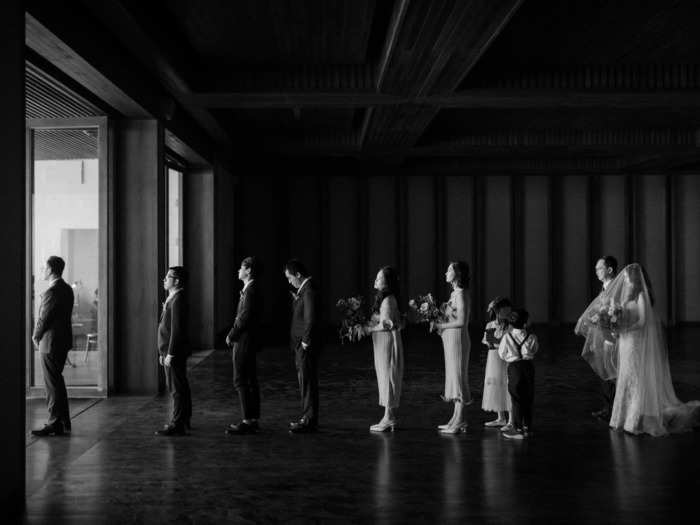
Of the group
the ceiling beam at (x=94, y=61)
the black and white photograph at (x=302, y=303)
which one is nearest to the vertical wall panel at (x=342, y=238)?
the black and white photograph at (x=302, y=303)

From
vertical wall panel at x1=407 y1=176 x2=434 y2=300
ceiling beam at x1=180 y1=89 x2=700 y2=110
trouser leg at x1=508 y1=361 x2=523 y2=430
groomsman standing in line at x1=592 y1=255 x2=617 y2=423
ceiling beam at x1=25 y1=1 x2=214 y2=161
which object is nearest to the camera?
ceiling beam at x1=25 y1=1 x2=214 y2=161

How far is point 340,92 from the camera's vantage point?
873cm

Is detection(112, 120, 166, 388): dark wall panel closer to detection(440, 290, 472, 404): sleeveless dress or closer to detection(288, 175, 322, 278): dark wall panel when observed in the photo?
detection(440, 290, 472, 404): sleeveless dress

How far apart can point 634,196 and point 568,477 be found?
43.4ft

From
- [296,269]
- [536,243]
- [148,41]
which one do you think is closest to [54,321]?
[296,269]

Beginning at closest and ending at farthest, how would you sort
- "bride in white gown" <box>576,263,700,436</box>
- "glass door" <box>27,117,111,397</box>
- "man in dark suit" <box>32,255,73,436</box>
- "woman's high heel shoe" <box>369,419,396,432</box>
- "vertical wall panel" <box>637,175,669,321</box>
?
"man in dark suit" <box>32,255,73,436</box>
"bride in white gown" <box>576,263,700,436</box>
"woman's high heel shoe" <box>369,419,396,432</box>
"glass door" <box>27,117,111,397</box>
"vertical wall panel" <box>637,175,669,321</box>

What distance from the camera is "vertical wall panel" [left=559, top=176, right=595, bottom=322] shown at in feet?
55.1

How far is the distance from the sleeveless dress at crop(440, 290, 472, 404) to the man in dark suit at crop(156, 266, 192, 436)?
2.36m

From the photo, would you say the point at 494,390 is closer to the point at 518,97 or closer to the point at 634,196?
the point at 518,97

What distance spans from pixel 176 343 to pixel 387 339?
191 cm

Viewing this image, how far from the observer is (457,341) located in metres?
6.32

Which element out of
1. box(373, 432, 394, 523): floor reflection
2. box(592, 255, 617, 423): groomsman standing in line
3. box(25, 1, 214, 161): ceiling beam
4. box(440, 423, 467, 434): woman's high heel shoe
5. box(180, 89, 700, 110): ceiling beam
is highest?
box(180, 89, 700, 110): ceiling beam

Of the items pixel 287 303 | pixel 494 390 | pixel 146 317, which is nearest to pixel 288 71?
pixel 146 317
